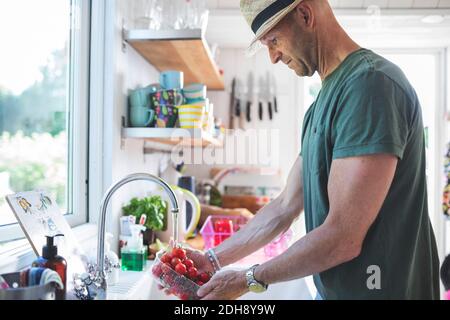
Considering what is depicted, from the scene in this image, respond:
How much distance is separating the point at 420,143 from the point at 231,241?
0.45 metres

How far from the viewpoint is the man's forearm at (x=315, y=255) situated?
67 centimetres

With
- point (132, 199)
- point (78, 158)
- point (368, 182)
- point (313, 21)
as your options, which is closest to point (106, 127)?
point (78, 158)

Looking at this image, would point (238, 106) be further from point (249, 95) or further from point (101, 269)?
point (101, 269)

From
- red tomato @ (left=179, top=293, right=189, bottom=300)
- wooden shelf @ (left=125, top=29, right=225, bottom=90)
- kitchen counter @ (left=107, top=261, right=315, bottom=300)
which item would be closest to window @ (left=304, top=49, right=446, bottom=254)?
wooden shelf @ (left=125, top=29, right=225, bottom=90)

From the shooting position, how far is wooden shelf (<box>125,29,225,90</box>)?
130 cm

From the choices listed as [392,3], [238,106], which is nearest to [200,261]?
[392,3]

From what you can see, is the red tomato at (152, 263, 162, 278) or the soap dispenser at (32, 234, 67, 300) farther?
the red tomato at (152, 263, 162, 278)

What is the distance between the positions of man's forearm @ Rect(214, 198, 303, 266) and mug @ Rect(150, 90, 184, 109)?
20.2 inches

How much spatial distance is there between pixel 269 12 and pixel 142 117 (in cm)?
66

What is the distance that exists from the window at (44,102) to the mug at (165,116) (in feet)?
0.71
